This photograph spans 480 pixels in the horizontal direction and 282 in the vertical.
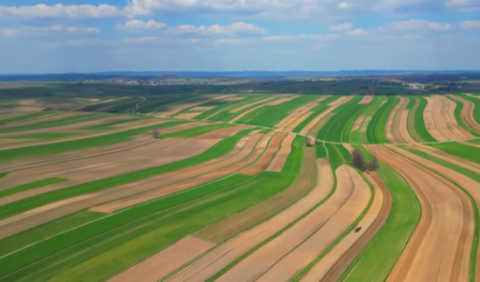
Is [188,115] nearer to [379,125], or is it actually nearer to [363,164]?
[379,125]

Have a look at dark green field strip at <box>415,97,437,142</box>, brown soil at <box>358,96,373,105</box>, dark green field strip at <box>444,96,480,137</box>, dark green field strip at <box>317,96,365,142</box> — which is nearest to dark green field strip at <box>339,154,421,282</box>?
dark green field strip at <box>415,97,437,142</box>

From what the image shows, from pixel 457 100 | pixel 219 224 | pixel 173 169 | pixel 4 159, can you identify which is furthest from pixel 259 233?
pixel 457 100

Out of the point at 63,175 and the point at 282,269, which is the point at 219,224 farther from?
the point at 63,175

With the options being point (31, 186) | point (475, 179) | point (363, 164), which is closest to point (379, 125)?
point (363, 164)

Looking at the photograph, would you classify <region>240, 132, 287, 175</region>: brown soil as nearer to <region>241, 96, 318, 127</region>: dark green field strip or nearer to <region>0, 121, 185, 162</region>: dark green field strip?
<region>241, 96, 318, 127</region>: dark green field strip

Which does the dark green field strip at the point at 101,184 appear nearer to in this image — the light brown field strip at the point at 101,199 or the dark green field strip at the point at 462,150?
the light brown field strip at the point at 101,199

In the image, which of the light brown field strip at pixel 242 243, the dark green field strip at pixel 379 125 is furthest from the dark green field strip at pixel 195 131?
the light brown field strip at pixel 242 243

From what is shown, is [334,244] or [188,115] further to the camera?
[188,115]
